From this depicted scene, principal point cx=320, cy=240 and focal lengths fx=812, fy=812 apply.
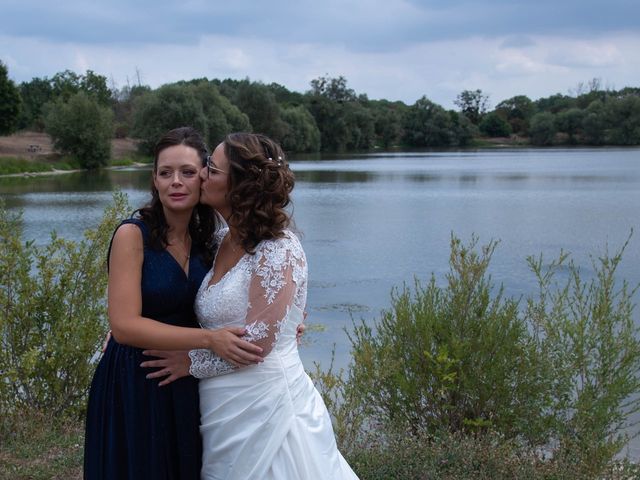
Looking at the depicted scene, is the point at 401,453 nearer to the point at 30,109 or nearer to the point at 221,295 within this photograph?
the point at 221,295

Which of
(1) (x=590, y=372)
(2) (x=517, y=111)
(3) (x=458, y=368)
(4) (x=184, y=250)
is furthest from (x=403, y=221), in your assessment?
(2) (x=517, y=111)

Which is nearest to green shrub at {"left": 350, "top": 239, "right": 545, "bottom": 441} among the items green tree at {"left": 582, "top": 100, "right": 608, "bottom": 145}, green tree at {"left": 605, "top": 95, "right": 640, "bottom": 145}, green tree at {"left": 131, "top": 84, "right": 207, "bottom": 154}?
green tree at {"left": 131, "top": 84, "right": 207, "bottom": 154}

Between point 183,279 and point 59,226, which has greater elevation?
point 183,279

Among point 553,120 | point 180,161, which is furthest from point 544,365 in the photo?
point 553,120

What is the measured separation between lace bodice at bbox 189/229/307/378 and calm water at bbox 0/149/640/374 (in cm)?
319

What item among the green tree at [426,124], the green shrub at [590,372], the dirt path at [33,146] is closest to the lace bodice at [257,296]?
the green shrub at [590,372]

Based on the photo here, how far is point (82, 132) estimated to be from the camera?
53.2 meters

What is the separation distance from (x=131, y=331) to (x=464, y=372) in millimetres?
2578

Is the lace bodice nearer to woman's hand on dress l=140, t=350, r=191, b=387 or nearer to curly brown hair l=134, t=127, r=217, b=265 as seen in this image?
woman's hand on dress l=140, t=350, r=191, b=387

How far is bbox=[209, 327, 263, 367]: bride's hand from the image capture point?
258 centimetres

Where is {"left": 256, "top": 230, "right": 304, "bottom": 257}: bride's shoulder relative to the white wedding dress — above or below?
above

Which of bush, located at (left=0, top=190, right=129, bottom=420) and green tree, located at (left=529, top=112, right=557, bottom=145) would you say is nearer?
bush, located at (left=0, top=190, right=129, bottom=420)

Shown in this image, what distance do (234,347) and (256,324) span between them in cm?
10

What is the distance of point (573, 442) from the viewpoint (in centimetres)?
424
